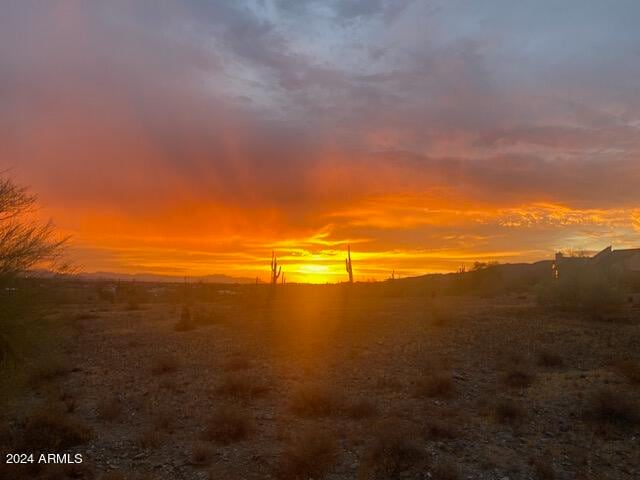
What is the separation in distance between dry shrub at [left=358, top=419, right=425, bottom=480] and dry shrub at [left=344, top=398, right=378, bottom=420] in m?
2.04

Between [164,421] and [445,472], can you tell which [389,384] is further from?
[164,421]

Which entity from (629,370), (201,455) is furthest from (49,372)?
(629,370)

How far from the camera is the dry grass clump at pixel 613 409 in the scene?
1367 cm

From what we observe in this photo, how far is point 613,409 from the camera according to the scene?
13.9 meters

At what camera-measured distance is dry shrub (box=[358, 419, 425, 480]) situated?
1105 cm

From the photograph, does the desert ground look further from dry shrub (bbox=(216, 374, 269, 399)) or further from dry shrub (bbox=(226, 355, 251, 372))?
dry shrub (bbox=(226, 355, 251, 372))

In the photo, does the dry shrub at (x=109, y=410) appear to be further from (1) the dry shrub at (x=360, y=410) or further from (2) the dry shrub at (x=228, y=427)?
(1) the dry shrub at (x=360, y=410)

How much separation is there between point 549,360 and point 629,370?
8.98ft

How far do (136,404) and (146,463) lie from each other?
444 cm

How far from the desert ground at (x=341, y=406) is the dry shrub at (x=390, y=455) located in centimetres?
3

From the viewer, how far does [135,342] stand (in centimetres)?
2695

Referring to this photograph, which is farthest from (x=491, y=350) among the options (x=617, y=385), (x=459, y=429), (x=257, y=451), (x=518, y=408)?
(x=257, y=451)

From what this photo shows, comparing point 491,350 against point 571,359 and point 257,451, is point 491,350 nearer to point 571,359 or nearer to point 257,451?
point 571,359

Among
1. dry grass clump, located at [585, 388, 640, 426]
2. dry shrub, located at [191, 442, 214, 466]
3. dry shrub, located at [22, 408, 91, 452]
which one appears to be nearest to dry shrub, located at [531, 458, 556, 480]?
dry grass clump, located at [585, 388, 640, 426]
